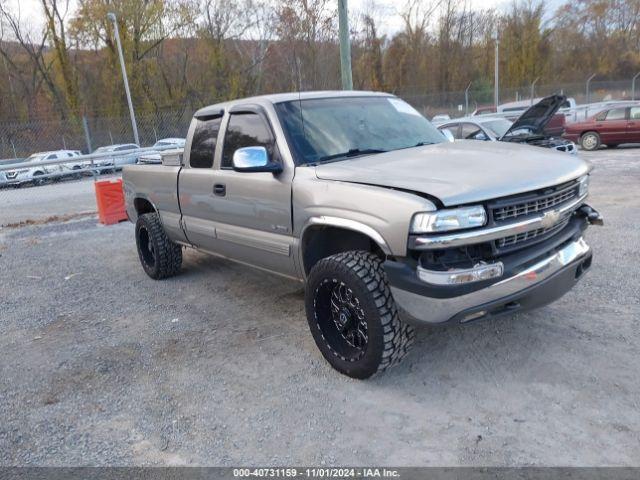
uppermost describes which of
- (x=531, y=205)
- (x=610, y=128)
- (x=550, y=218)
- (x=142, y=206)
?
(x=531, y=205)

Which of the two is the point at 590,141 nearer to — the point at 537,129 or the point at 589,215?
the point at 537,129

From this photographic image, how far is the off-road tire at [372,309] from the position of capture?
303cm

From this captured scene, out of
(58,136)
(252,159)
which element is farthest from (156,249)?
(58,136)

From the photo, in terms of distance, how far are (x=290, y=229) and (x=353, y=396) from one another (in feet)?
4.14

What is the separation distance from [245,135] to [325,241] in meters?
1.22

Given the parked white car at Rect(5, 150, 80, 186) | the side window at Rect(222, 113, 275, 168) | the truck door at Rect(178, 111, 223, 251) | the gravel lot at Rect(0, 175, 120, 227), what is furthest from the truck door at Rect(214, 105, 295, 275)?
the parked white car at Rect(5, 150, 80, 186)

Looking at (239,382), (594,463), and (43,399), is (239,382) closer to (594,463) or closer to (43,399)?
(43,399)

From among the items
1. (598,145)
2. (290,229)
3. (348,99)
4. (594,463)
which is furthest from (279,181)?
(598,145)

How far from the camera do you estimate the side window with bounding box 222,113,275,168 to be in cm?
398

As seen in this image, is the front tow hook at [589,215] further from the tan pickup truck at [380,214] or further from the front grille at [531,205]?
the front grille at [531,205]

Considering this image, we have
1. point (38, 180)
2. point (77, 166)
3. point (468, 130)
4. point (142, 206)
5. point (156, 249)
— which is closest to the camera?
point (156, 249)

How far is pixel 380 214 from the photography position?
2945 mm

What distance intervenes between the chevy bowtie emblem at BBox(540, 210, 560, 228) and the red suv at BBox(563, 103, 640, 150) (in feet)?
46.0

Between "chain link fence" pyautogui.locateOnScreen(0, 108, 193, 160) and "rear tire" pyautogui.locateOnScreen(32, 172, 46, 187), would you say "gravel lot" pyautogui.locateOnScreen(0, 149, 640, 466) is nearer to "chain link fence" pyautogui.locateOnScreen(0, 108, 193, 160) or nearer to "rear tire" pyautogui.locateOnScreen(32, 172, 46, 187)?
"rear tire" pyautogui.locateOnScreen(32, 172, 46, 187)
